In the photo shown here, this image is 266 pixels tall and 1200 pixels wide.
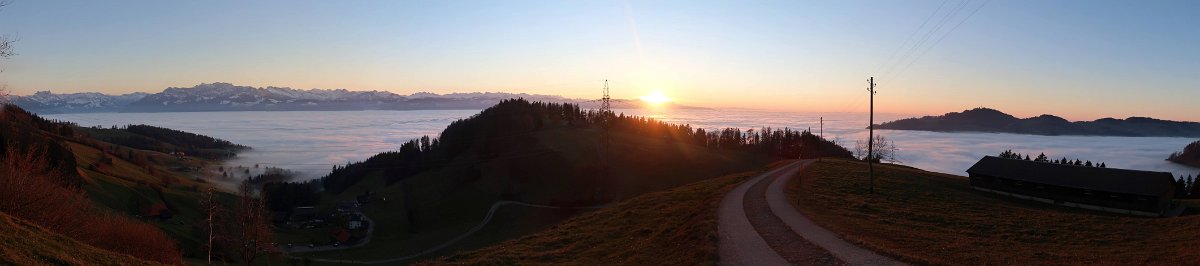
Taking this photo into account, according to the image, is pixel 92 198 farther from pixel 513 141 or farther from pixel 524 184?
pixel 513 141

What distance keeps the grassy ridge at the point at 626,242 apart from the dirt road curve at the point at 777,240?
0.94 meters

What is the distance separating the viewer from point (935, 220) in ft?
118

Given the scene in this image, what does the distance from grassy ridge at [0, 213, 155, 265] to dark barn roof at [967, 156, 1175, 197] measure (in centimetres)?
7306

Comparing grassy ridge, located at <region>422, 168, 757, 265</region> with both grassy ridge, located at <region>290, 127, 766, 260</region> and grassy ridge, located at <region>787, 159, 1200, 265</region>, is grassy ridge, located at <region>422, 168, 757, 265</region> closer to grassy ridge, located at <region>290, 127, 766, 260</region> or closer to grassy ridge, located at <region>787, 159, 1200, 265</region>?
grassy ridge, located at <region>787, 159, 1200, 265</region>

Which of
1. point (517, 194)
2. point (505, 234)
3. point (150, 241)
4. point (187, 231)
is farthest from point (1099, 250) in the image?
point (187, 231)

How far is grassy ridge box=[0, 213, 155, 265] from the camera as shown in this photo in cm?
1850

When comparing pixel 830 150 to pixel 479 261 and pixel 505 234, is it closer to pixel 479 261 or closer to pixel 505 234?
pixel 505 234

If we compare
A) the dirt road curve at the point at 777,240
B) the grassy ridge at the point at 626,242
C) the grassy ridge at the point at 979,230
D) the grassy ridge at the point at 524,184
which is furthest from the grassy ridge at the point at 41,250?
the grassy ridge at the point at 524,184

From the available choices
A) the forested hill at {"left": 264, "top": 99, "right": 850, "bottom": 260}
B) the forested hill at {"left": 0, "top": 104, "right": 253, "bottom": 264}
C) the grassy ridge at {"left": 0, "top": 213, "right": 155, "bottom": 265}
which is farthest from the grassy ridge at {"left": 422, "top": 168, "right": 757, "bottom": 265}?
the forested hill at {"left": 264, "top": 99, "right": 850, "bottom": 260}

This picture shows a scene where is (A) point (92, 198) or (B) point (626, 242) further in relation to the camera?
(A) point (92, 198)

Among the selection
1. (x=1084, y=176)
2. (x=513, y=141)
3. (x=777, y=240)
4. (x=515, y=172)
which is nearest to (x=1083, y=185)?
(x=1084, y=176)

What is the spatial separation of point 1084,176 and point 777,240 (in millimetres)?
49422

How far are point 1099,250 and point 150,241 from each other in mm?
66529

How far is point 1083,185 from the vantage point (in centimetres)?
5472
